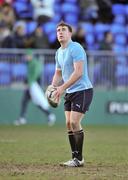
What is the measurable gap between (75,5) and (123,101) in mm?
4936

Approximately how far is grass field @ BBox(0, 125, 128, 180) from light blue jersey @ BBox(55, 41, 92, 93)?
1362 millimetres

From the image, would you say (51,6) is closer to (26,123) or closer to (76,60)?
(26,123)

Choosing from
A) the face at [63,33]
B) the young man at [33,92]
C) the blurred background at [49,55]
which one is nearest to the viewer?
the face at [63,33]

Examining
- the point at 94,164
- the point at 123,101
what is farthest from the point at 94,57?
the point at 94,164

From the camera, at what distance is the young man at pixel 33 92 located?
2353 centimetres

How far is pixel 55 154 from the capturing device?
45.4ft

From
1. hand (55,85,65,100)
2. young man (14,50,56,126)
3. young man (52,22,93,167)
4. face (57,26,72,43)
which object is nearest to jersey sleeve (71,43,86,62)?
young man (52,22,93,167)

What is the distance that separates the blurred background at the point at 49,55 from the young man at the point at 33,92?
22cm

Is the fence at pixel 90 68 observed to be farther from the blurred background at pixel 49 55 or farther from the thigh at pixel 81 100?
the thigh at pixel 81 100

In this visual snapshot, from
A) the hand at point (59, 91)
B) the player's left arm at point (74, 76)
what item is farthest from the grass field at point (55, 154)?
the player's left arm at point (74, 76)

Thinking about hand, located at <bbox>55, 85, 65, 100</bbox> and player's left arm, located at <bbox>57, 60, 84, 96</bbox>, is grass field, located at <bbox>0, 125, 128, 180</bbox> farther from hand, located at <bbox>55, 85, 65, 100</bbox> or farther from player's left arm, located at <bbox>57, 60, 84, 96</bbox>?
player's left arm, located at <bbox>57, 60, 84, 96</bbox>

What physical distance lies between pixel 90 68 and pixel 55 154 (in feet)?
33.3

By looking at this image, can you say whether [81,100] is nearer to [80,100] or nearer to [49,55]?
[80,100]

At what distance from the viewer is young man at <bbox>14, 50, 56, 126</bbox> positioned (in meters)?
23.5
